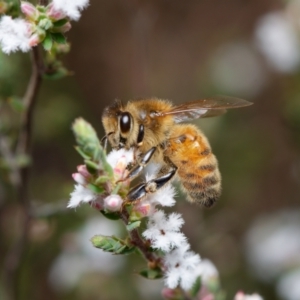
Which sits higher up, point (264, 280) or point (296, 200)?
point (296, 200)

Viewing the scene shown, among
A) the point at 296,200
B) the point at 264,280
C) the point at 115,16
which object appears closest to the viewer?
the point at 264,280

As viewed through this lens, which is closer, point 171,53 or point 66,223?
point 66,223

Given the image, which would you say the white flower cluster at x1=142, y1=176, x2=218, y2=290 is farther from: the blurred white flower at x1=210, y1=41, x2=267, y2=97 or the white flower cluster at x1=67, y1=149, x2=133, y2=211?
the blurred white flower at x1=210, y1=41, x2=267, y2=97

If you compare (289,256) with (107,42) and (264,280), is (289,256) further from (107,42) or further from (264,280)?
(107,42)

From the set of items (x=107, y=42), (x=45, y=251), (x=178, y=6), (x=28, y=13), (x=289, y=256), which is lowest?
(x=45, y=251)

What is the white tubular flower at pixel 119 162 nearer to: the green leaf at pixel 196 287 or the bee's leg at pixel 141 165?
the bee's leg at pixel 141 165

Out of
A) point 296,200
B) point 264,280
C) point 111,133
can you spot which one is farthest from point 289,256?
point 111,133

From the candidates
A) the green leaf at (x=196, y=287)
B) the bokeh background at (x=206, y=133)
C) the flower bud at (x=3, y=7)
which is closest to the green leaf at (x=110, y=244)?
the green leaf at (x=196, y=287)
